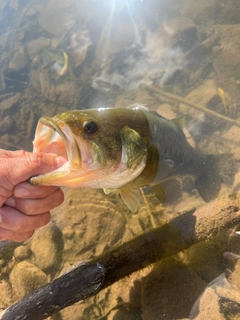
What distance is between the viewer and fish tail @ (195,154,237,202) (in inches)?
136

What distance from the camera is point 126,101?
16.5 feet

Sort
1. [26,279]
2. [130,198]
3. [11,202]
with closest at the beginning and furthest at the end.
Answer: [11,202], [130,198], [26,279]

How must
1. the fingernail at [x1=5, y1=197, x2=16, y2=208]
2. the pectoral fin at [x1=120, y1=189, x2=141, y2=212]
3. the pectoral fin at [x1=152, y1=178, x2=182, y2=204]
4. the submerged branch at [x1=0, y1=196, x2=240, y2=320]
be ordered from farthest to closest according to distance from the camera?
the pectoral fin at [x1=152, y1=178, x2=182, y2=204]
the pectoral fin at [x1=120, y1=189, x2=141, y2=212]
the submerged branch at [x1=0, y1=196, x2=240, y2=320]
the fingernail at [x1=5, y1=197, x2=16, y2=208]

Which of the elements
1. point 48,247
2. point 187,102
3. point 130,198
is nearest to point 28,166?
point 130,198

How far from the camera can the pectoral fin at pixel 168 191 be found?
344cm

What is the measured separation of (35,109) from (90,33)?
215 cm

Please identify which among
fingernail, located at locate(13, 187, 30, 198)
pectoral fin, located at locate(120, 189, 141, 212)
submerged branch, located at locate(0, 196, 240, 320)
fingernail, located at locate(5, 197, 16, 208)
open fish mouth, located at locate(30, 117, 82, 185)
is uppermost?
open fish mouth, located at locate(30, 117, 82, 185)

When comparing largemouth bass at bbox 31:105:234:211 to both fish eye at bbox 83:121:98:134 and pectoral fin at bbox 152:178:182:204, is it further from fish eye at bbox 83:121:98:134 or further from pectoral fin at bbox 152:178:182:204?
pectoral fin at bbox 152:178:182:204

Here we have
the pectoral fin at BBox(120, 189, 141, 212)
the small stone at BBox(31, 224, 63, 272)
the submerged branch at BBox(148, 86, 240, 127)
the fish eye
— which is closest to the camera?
the fish eye

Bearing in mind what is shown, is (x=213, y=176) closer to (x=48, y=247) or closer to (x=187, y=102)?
(x=187, y=102)

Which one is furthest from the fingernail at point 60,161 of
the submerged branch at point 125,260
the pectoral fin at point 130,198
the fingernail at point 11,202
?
the submerged branch at point 125,260

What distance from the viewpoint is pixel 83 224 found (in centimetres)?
349

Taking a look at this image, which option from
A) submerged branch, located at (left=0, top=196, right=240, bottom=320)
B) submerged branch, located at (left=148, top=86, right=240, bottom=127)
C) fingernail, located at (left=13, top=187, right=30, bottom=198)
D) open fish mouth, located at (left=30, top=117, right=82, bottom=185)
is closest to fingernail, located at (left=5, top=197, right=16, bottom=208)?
A: fingernail, located at (left=13, top=187, right=30, bottom=198)

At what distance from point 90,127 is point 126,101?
3317 millimetres
